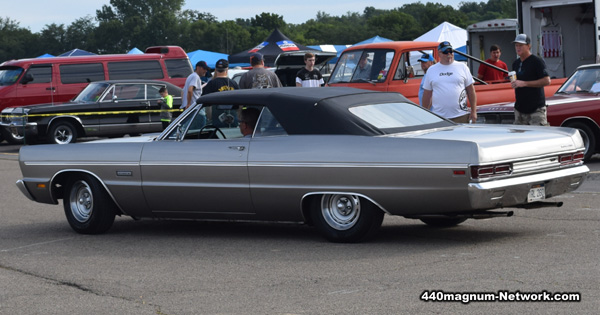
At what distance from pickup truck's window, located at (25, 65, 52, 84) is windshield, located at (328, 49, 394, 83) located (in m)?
11.1

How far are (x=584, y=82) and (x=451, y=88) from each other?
4.14 metres

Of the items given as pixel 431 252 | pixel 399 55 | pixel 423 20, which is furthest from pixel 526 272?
pixel 423 20

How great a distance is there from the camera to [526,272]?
668 centimetres

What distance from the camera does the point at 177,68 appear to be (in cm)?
2680

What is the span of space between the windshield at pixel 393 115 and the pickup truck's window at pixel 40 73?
59.1 ft

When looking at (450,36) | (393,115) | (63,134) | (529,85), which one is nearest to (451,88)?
(529,85)

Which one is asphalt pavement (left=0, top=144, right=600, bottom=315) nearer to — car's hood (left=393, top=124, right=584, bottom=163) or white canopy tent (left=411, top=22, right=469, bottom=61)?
car's hood (left=393, top=124, right=584, bottom=163)

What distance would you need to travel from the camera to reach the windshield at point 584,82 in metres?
14.8

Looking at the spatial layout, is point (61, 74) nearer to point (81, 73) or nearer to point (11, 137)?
point (81, 73)

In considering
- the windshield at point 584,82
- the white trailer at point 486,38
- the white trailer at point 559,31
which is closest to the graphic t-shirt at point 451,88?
the windshield at point 584,82

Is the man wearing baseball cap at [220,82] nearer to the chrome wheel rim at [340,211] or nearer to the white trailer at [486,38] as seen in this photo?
the chrome wheel rim at [340,211]

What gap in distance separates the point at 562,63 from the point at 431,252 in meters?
15.2

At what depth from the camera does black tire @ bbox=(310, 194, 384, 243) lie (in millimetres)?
7980

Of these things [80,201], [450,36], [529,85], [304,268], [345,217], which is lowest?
[304,268]
